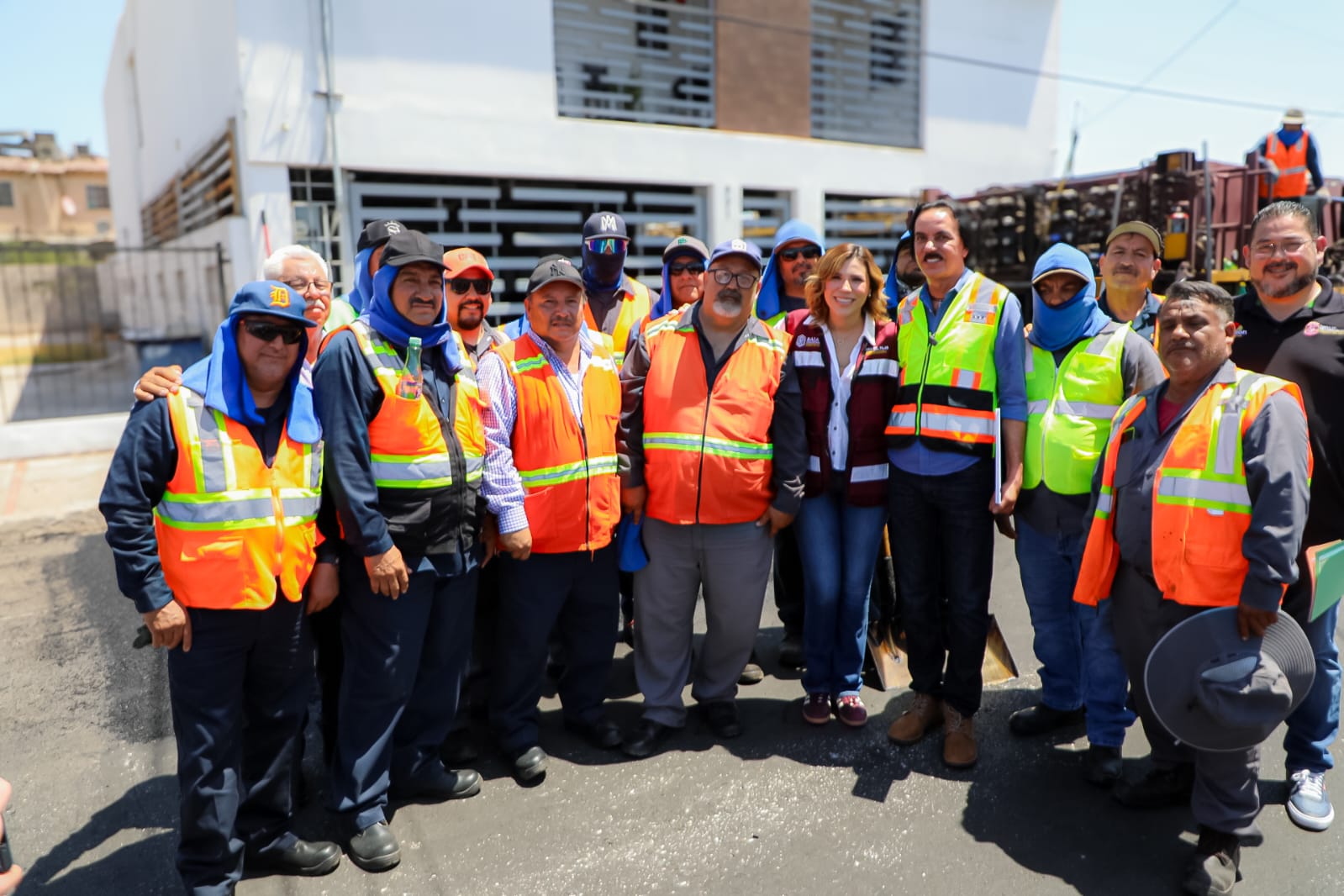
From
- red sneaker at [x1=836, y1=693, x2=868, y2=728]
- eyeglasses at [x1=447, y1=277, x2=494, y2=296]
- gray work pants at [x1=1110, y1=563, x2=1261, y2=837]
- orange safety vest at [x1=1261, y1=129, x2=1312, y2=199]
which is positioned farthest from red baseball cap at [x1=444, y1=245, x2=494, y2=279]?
orange safety vest at [x1=1261, y1=129, x2=1312, y2=199]

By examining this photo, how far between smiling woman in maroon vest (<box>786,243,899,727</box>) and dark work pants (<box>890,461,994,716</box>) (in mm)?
151

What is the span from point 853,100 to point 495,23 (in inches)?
254

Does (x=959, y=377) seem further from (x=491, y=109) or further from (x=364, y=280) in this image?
(x=491, y=109)

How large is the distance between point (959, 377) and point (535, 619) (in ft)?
6.51

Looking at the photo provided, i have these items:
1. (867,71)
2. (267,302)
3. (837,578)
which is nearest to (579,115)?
(867,71)

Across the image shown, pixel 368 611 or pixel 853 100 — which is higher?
pixel 853 100

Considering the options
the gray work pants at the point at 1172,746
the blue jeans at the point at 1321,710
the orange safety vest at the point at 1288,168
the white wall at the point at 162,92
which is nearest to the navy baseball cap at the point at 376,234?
the gray work pants at the point at 1172,746

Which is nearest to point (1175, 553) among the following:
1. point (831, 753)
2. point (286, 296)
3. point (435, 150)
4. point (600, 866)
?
point (831, 753)

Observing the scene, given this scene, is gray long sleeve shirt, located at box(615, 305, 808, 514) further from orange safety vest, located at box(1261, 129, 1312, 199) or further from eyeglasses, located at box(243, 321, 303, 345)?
orange safety vest, located at box(1261, 129, 1312, 199)

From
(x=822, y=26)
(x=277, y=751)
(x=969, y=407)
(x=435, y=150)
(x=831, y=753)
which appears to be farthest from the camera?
(x=822, y=26)

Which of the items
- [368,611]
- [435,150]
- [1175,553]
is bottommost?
[368,611]

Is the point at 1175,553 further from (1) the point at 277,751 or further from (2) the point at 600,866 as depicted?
(1) the point at 277,751

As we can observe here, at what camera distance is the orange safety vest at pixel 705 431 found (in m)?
3.67

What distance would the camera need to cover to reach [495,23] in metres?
11.0
